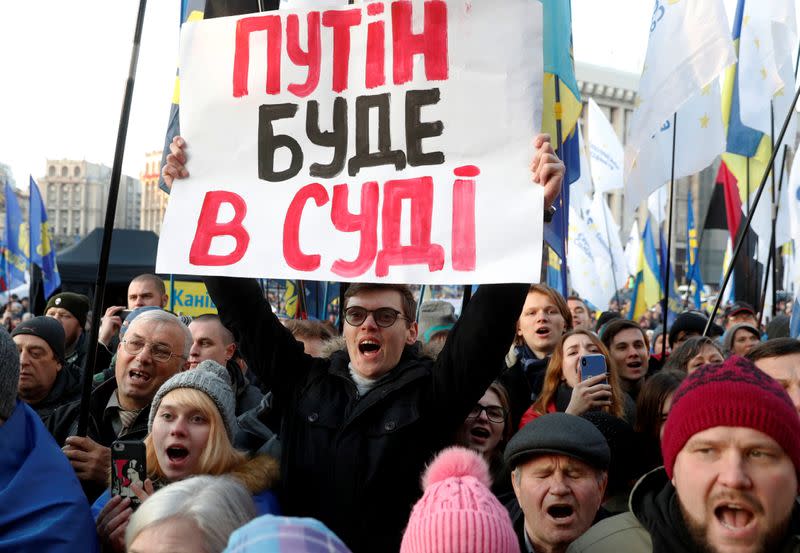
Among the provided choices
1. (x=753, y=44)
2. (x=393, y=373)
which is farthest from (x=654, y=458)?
(x=753, y=44)

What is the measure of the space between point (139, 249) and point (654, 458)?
13996 millimetres

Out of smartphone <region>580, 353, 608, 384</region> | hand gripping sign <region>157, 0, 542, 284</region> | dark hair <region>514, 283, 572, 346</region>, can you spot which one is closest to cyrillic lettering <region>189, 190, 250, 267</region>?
hand gripping sign <region>157, 0, 542, 284</region>

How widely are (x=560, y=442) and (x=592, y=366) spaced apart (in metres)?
1.35

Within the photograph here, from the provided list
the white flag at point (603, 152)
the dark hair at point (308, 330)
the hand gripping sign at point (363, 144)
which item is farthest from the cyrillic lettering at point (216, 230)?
the white flag at point (603, 152)

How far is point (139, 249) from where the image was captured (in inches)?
622

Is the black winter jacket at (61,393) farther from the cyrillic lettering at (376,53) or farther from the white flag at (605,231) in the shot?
the white flag at (605,231)

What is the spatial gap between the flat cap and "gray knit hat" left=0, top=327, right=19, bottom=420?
1.31 meters

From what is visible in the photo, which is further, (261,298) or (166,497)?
(261,298)

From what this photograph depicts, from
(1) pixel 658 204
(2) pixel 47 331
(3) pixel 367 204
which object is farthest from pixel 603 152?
(3) pixel 367 204

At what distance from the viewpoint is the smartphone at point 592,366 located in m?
3.52

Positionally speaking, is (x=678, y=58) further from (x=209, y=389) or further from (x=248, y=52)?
(x=209, y=389)

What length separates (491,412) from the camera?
3131mm

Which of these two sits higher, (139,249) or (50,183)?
(50,183)

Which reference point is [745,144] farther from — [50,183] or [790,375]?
[50,183]
